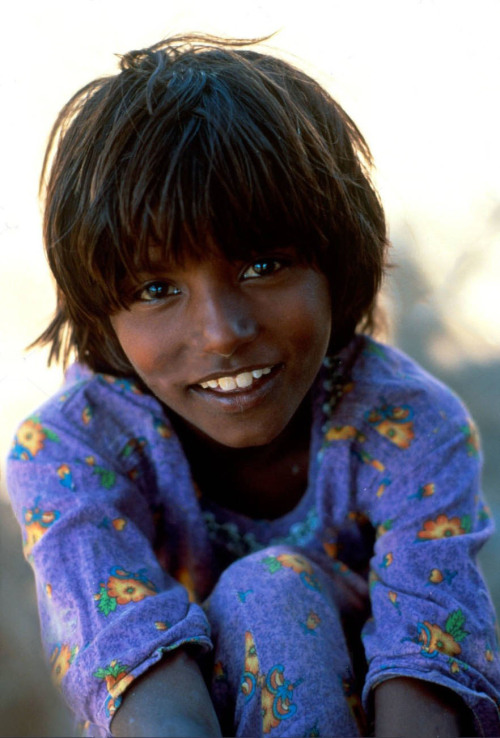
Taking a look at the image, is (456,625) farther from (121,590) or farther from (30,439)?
(30,439)

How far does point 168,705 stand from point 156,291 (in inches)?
17.0

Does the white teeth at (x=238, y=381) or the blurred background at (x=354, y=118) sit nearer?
the white teeth at (x=238, y=381)

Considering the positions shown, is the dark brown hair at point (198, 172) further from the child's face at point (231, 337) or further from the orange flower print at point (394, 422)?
the orange flower print at point (394, 422)

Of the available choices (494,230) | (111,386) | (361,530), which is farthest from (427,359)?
(111,386)

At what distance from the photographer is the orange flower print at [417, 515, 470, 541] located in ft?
3.25

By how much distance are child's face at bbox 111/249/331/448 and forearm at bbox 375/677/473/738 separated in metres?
0.32

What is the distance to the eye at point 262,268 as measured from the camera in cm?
90

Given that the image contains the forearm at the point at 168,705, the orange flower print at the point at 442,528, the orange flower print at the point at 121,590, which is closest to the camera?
the forearm at the point at 168,705

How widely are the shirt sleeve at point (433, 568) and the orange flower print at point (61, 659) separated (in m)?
0.32

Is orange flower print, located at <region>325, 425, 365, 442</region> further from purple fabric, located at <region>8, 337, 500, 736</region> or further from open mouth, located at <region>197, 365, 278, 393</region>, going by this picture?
open mouth, located at <region>197, 365, 278, 393</region>

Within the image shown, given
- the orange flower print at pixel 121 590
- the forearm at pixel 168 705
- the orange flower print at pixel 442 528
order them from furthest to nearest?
the orange flower print at pixel 442 528, the orange flower print at pixel 121 590, the forearm at pixel 168 705

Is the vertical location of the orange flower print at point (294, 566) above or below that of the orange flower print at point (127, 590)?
below

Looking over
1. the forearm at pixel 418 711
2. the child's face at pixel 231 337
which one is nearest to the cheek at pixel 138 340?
the child's face at pixel 231 337

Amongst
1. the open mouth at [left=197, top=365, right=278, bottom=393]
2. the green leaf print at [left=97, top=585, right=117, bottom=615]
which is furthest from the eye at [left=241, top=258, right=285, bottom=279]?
the green leaf print at [left=97, top=585, right=117, bottom=615]
